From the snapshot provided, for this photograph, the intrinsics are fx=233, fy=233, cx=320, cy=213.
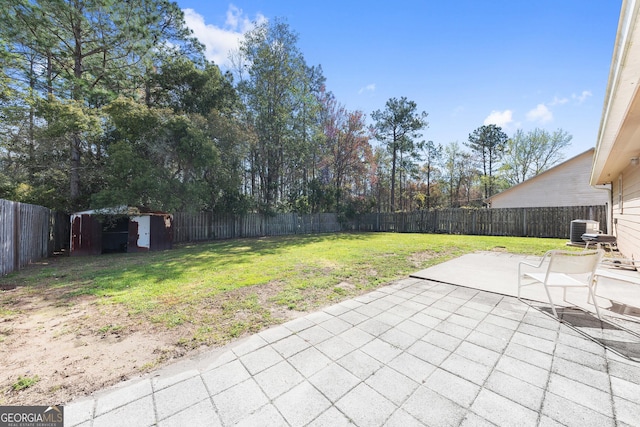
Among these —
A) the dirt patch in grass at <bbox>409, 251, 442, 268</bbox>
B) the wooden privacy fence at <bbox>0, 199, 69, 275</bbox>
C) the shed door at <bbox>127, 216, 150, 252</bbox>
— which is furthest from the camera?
the shed door at <bbox>127, 216, 150, 252</bbox>

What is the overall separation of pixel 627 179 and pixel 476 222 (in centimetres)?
754

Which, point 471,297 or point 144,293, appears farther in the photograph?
point 144,293

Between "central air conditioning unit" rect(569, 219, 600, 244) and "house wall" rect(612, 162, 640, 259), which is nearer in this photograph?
"house wall" rect(612, 162, 640, 259)

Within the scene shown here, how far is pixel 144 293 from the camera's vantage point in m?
3.56

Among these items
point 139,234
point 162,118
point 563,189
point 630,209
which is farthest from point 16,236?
point 563,189

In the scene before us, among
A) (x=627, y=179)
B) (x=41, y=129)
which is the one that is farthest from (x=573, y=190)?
(x=41, y=129)

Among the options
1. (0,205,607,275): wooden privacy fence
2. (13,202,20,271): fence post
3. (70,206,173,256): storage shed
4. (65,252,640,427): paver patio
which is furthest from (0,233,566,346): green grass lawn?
(70,206,173,256): storage shed

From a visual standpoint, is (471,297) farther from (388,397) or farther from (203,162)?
(203,162)

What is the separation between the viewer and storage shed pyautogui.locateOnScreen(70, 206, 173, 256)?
23.5 feet

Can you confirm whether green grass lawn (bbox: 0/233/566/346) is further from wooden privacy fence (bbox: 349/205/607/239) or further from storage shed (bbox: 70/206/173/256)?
wooden privacy fence (bbox: 349/205/607/239)

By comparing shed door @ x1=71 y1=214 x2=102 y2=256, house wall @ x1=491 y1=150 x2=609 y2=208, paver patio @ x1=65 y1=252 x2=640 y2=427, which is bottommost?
paver patio @ x1=65 y1=252 x2=640 y2=427

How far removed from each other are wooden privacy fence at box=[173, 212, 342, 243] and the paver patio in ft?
33.1

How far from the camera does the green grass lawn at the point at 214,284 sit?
2738 millimetres

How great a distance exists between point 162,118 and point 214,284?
7.98 meters
